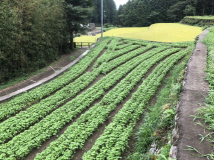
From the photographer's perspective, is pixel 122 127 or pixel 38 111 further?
pixel 38 111

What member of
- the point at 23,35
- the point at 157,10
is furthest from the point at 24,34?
the point at 157,10

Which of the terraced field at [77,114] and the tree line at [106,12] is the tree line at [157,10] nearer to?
the tree line at [106,12]

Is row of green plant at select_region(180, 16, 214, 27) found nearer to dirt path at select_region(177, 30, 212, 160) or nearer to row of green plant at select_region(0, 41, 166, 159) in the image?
dirt path at select_region(177, 30, 212, 160)

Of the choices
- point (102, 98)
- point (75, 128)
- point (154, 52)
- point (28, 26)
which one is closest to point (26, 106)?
point (75, 128)

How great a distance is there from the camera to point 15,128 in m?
4.81

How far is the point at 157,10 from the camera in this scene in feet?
141

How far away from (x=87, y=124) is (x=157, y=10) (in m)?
46.8

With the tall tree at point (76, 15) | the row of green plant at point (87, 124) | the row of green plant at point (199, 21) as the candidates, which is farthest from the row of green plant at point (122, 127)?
the row of green plant at point (199, 21)

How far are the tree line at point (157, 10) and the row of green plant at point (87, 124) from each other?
38792 millimetres

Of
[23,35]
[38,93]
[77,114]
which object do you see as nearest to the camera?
[77,114]

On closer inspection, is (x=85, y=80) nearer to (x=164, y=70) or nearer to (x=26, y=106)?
(x=26, y=106)

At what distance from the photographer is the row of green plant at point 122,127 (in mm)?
3783

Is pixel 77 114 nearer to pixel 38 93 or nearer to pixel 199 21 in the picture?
pixel 38 93

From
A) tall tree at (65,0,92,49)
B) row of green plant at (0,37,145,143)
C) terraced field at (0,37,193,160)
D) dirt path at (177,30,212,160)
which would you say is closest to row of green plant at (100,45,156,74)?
terraced field at (0,37,193,160)
